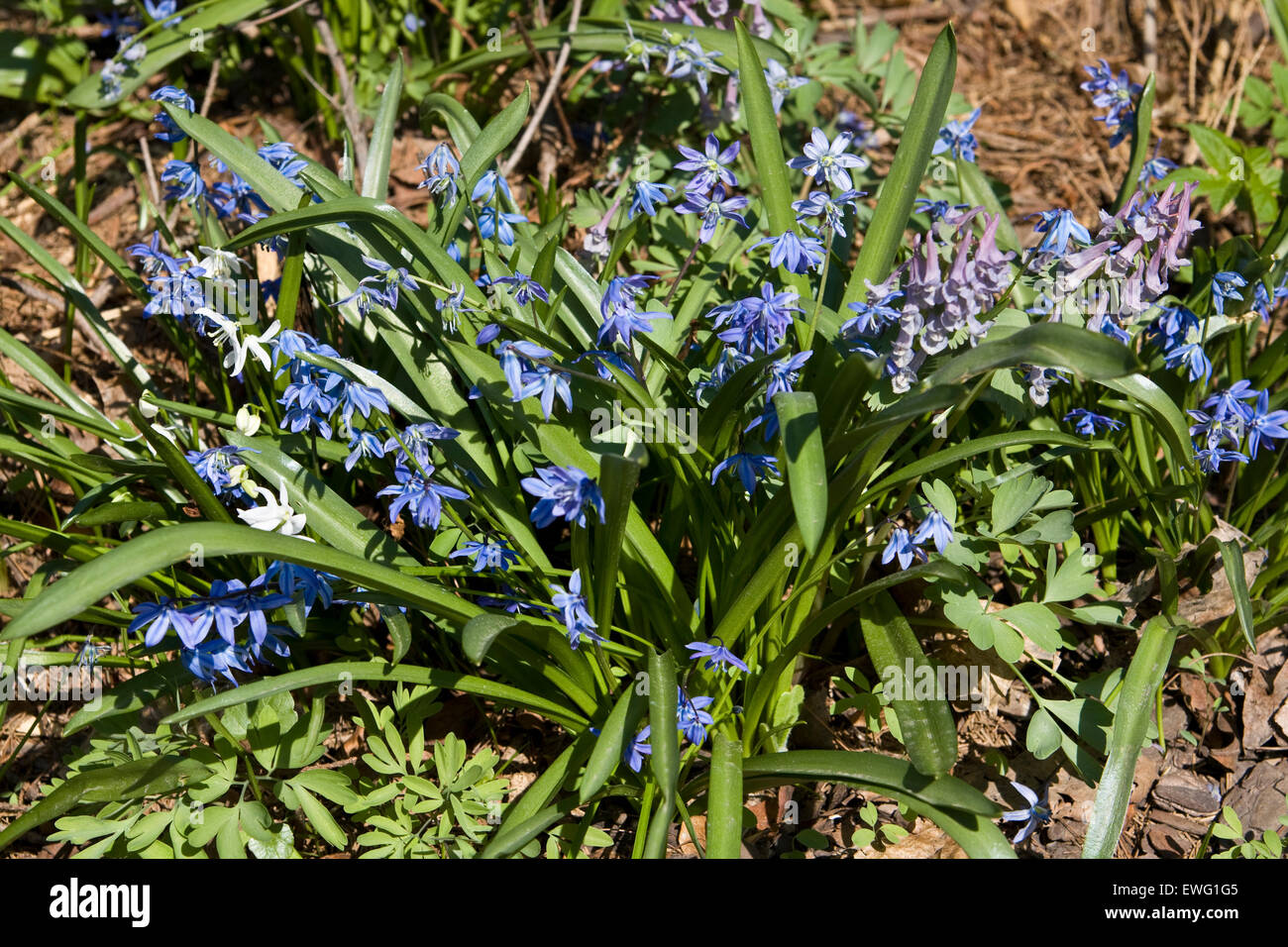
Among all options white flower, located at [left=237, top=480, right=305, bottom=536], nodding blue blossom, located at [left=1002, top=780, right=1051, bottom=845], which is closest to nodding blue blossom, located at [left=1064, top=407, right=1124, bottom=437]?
nodding blue blossom, located at [left=1002, top=780, right=1051, bottom=845]

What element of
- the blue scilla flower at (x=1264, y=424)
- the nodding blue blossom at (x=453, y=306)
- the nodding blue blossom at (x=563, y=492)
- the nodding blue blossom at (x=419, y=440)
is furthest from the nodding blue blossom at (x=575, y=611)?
the blue scilla flower at (x=1264, y=424)

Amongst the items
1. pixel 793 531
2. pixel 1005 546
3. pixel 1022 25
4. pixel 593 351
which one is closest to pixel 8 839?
pixel 593 351

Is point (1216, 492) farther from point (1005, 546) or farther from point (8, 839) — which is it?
point (8, 839)

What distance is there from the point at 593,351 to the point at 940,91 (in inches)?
37.6

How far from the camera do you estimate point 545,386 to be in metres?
1.94

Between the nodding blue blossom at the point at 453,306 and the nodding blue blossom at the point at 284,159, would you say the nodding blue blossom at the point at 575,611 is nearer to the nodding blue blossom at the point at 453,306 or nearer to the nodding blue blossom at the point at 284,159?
the nodding blue blossom at the point at 453,306

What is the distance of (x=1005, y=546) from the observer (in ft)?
7.52

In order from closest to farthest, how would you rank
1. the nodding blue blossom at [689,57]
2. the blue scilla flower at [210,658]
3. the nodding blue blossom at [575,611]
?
1. the nodding blue blossom at [575,611]
2. the blue scilla flower at [210,658]
3. the nodding blue blossom at [689,57]

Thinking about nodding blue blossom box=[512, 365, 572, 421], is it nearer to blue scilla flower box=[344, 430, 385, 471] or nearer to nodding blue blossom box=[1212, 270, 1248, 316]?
blue scilla flower box=[344, 430, 385, 471]

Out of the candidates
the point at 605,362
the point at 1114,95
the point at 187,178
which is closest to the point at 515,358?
the point at 605,362

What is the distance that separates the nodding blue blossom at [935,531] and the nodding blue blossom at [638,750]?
0.66m

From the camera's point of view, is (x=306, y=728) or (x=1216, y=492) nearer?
(x=306, y=728)

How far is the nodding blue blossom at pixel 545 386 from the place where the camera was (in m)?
1.92
